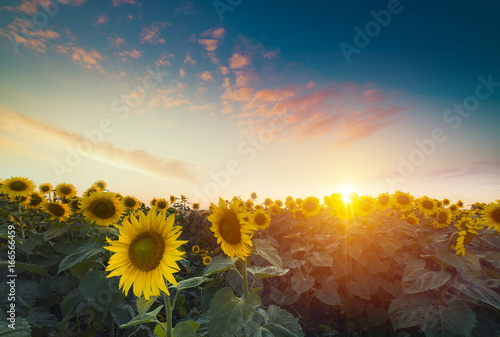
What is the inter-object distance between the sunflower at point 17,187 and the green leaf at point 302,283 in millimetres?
5322

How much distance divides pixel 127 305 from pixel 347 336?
10.8ft

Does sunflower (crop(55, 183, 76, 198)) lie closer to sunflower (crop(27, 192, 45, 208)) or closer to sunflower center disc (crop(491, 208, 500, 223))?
sunflower (crop(27, 192, 45, 208))

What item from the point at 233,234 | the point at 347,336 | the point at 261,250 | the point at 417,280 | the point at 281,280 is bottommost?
the point at 347,336

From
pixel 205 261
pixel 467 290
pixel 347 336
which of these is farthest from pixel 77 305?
pixel 467 290

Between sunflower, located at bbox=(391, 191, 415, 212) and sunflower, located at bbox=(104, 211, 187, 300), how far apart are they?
4.50m

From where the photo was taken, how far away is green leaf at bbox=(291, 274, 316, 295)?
3.49 meters

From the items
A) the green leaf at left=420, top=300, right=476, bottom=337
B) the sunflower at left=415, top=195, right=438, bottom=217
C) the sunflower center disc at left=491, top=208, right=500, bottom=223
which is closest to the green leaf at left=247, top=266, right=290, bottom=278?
the green leaf at left=420, top=300, right=476, bottom=337

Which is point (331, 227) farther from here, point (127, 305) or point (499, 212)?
point (127, 305)

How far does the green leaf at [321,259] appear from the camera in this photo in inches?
141

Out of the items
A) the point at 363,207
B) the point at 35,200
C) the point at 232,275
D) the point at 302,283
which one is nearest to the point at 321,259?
the point at 302,283

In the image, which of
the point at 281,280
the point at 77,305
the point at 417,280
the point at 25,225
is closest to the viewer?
the point at 77,305

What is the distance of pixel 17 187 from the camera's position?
494 cm

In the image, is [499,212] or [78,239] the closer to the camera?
[499,212]

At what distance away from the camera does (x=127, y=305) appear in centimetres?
286
